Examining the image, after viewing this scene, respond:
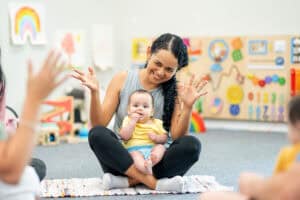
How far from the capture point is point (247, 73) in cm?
342

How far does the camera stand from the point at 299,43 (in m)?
3.26

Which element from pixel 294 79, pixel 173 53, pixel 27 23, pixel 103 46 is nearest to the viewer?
pixel 173 53

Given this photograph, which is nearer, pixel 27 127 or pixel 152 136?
pixel 27 127

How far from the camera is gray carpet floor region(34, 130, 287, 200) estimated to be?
221cm

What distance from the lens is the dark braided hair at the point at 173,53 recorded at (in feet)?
6.25

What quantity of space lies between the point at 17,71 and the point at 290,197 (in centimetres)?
240

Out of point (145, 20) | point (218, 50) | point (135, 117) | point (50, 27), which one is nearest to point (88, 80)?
point (135, 117)

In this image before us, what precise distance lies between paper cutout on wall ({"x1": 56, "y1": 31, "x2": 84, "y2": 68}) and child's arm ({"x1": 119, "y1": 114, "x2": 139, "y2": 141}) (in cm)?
149

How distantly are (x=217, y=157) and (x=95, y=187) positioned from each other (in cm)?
85

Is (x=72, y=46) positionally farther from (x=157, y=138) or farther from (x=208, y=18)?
(x=157, y=138)

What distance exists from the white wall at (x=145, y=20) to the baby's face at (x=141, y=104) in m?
1.32

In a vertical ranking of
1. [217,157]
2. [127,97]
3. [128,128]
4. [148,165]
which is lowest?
[217,157]

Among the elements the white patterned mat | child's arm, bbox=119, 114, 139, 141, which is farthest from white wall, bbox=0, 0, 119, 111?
child's arm, bbox=119, 114, 139, 141

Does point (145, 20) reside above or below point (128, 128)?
above
